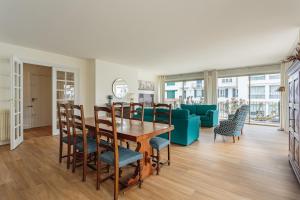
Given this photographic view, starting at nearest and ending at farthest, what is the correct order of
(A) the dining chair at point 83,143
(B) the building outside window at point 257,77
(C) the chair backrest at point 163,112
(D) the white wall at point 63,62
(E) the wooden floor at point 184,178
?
(E) the wooden floor at point 184,178
(A) the dining chair at point 83,143
(C) the chair backrest at point 163,112
(D) the white wall at point 63,62
(B) the building outside window at point 257,77

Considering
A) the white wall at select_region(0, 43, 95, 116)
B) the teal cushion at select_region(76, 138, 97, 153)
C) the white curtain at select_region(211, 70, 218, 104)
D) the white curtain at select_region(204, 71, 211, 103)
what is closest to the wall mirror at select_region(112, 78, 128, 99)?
the white wall at select_region(0, 43, 95, 116)

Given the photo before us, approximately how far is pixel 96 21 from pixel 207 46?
2.68m

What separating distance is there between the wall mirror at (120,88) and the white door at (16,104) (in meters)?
2.73

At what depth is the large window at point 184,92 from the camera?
803cm

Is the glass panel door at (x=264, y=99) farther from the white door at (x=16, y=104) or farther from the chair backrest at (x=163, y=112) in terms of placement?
the white door at (x=16, y=104)

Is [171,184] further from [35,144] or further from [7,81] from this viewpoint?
[7,81]

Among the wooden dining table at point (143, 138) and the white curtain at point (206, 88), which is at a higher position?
the white curtain at point (206, 88)

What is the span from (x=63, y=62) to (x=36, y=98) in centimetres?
225

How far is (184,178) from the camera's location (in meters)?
2.24

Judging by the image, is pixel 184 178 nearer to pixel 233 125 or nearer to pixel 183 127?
pixel 183 127

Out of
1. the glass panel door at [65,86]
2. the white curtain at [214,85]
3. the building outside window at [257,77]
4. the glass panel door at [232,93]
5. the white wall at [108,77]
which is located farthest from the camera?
the white curtain at [214,85]

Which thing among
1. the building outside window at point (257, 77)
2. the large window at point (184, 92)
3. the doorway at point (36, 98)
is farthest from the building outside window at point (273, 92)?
the doorway at point (36, 98)

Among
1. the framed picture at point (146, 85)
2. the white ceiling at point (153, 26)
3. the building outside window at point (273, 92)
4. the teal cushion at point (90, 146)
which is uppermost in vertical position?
the white ceiling at point (153, 26)

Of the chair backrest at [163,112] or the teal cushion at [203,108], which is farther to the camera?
the teal cushion at [203,108]
